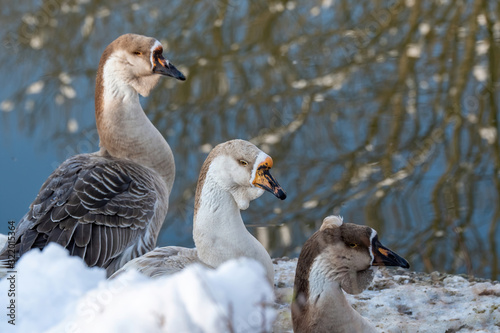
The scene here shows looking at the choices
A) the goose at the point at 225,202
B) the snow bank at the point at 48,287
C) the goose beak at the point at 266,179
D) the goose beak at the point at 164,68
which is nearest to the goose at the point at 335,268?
the goose beak at the point at 266,179

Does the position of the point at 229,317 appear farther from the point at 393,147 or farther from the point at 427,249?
the point at 393,147

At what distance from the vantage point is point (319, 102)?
383 inches

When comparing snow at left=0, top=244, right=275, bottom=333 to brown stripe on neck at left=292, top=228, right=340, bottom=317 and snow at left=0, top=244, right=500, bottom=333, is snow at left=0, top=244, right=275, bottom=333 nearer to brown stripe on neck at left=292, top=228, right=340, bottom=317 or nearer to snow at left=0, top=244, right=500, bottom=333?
snow at left=0, top=244, right=500, bottom=333

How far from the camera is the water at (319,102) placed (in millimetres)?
7707

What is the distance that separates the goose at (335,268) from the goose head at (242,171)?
1.53ft

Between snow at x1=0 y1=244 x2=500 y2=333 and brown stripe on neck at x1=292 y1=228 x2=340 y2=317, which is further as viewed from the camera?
brown stripe on neck at x1=292 y1=228 x2=340 y2=317

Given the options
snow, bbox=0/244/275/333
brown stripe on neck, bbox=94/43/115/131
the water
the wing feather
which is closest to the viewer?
snow, bbox=0/244/275/333

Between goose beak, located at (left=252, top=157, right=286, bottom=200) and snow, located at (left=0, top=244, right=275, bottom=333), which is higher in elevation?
goose beak, located at (left=252, top=157, right=286, bottom=200)

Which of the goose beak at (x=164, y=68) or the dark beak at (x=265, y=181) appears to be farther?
the goose beak at (x=164, y=68)

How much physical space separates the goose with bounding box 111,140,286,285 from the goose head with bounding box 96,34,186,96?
152cm

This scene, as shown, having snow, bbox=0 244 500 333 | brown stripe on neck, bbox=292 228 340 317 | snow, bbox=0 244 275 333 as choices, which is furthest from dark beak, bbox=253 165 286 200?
snow, bbox=0 244 275 333

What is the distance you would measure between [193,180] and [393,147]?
2539 mm

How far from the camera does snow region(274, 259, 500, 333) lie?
4508mm

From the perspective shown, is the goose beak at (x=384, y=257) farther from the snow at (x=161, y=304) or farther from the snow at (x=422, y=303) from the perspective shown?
the snow at (x=161, y=304)
